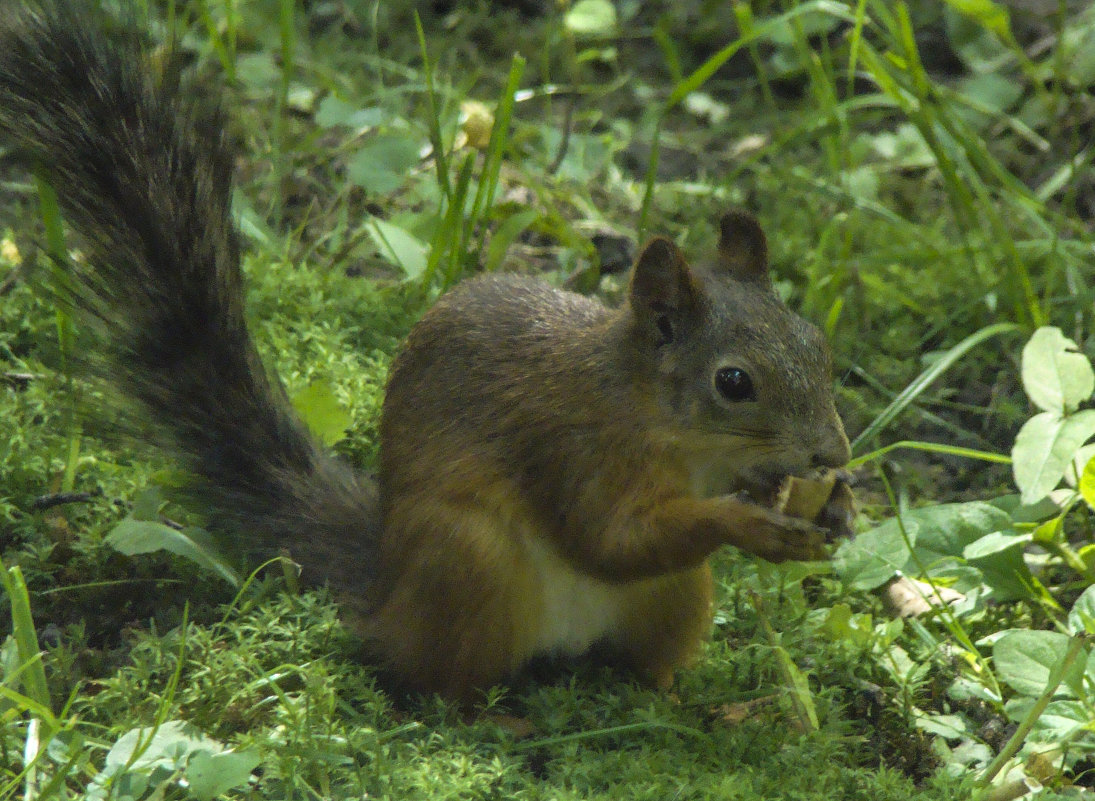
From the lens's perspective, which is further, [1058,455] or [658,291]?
[1058,455]

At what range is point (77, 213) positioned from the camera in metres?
2.31

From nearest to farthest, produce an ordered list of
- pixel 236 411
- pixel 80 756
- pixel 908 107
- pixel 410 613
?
pixel 80 756 → pixel 410 613 → pixel 236 411 → pixel 908 107

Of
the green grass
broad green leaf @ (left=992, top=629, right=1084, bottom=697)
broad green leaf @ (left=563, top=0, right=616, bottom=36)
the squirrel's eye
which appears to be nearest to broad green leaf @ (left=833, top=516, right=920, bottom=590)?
A: the green grass

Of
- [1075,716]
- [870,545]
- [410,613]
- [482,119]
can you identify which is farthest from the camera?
[482,119]

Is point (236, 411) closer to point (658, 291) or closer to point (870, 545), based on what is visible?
point (658, 291)

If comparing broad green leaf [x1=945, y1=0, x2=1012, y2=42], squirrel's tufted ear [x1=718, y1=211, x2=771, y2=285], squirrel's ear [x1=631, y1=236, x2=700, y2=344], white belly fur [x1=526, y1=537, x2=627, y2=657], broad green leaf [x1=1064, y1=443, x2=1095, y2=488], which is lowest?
white belly fur [x1=526, y1=537, x2=627, y2=657]

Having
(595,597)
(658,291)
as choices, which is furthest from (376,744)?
(658,291)

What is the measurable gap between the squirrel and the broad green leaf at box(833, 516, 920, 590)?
0.31 m

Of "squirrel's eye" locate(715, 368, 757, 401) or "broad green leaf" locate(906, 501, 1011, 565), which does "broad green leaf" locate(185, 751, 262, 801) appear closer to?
"squirrel's eye" locate(715, 368, 757, 401)

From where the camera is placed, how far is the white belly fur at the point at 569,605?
2.32 meters

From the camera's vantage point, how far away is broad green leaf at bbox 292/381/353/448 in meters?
2.71

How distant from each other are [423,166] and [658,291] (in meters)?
1.85

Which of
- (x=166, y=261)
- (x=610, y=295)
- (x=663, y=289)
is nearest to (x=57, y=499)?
(x=166, y=261)

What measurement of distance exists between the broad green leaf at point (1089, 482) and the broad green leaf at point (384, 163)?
1.93 meters
